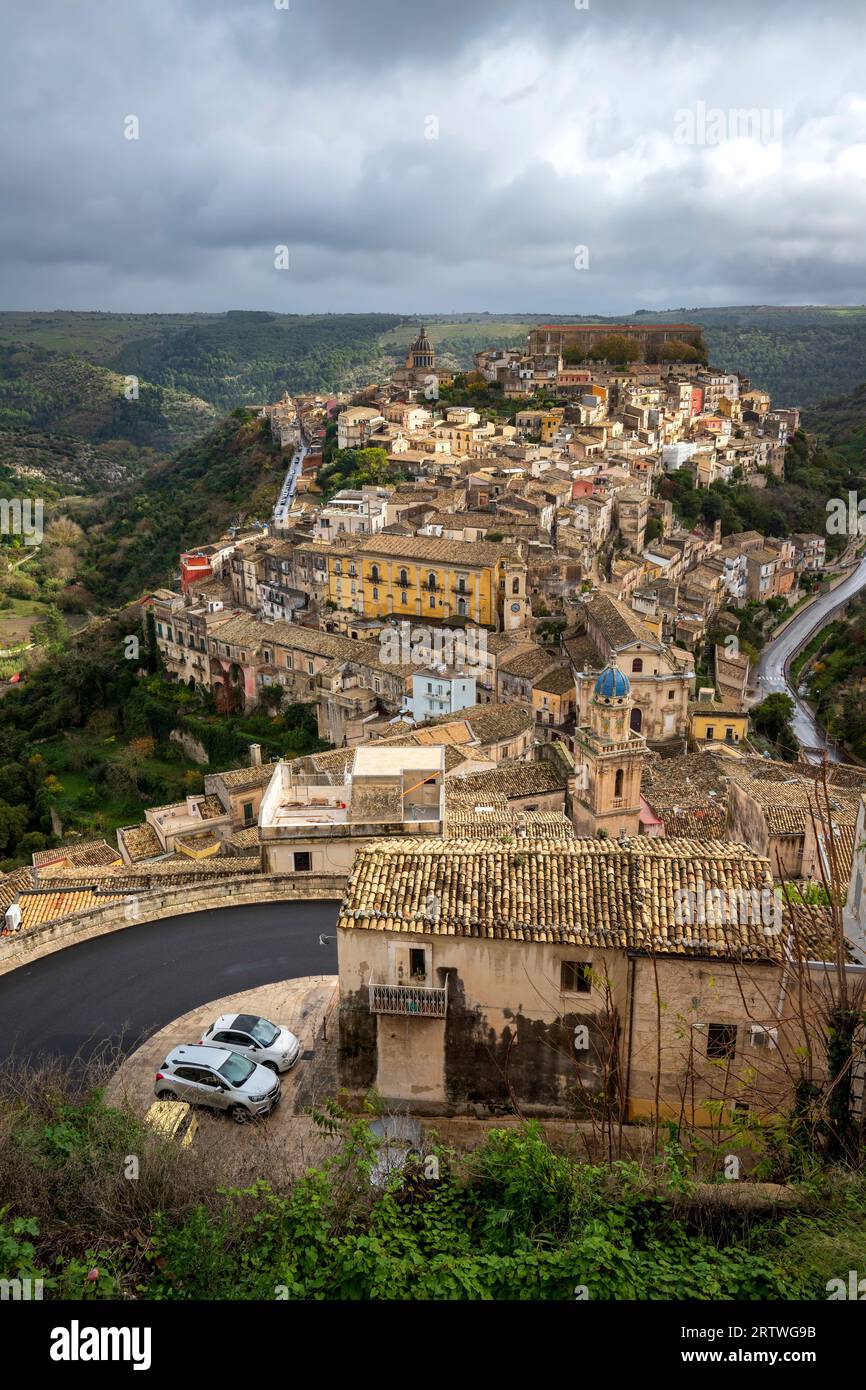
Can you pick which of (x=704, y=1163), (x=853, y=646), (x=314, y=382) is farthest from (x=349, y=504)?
(x=314, y=382)

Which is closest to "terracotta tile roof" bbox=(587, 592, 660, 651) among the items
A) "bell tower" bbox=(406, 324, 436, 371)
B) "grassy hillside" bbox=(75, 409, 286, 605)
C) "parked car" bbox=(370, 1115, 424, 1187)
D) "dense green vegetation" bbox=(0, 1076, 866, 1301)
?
"parked car" bbox=(370, 1115, 424, 1187)

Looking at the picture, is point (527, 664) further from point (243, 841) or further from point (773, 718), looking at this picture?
point (243, 841)

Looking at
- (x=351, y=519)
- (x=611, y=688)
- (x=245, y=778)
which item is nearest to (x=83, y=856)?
(x=245, y=778)

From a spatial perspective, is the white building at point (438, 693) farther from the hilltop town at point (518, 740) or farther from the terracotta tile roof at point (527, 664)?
the terracotta tile roof at point (527, 664)

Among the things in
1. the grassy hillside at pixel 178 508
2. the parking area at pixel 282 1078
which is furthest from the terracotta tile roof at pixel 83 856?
the grassy hillside at pixel 178 508

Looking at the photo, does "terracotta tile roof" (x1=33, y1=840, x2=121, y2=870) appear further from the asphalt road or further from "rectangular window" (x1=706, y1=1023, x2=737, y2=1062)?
"rectangular window" (x1=706, y1=1023, x2=737, y2=1062)
